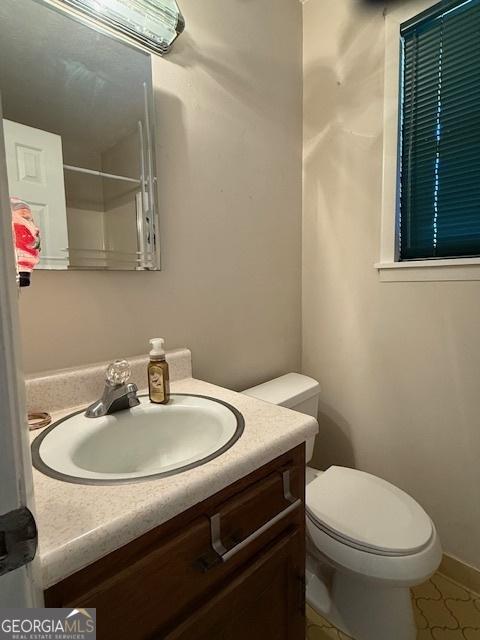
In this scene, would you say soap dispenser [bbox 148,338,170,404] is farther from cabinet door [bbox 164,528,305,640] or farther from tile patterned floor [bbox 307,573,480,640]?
tile patterned floor [bbox 307,573,480,640]

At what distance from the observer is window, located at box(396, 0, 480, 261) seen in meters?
1.11

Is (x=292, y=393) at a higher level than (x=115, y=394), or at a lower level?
lower

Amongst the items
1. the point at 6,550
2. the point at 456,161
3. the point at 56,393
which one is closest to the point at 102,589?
the point at 6,550

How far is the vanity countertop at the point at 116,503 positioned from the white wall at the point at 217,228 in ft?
1.65

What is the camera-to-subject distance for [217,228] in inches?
48.6

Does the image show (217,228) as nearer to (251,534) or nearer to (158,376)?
(158,376)

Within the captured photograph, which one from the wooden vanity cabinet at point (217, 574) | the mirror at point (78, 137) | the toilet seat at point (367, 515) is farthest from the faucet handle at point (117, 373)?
the toilet seat at point (367, 515)

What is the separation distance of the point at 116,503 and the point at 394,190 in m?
1.34

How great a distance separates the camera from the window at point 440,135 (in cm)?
111

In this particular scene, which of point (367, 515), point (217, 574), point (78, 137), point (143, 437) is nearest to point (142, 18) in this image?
point (78, 137)

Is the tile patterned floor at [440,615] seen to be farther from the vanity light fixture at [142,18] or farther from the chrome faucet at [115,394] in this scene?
the vanity light fixture at [142,18]

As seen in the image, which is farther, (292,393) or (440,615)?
(292,393)

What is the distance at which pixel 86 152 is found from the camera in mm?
922

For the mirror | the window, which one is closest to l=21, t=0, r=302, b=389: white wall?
the mirror
